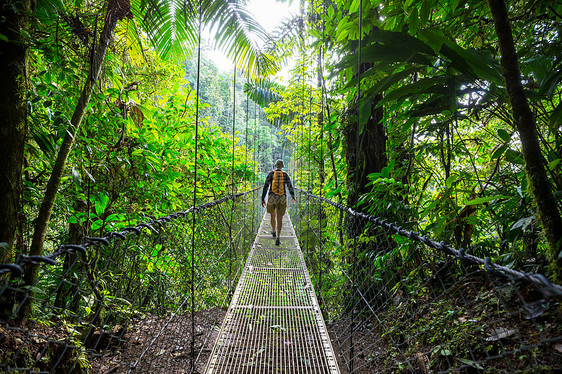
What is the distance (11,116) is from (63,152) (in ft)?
0.60

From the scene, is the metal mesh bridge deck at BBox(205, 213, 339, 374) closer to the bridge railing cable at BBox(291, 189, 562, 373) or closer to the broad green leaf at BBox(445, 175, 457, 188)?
the bridge railing cable at BBox(291, 189, 562, 373)

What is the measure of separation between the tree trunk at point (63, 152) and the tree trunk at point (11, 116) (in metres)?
0.11

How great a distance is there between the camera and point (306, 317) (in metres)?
1.65

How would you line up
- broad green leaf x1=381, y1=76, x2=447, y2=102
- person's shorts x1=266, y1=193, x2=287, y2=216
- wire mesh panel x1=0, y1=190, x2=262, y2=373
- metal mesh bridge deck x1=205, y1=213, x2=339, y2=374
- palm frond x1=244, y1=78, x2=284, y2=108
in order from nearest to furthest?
wire mesh panel x1=0, y1=190, x2=262, y2=373 → broad green leaf x1=381, y1=76, x2=447, y2=102 → metal mesh bridge deck x1=205, y1=213, x2=339, y2=374 → person's shorts x1=266, y1=193, x2=287, y2=216 → palm frond x1=244, y1=78, x2=284, y2=108

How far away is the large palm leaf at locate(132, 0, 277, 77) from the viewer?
1680 mm

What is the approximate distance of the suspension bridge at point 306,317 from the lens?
595 mm

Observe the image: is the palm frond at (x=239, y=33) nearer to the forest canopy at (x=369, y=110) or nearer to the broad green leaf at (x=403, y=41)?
the forest canopy at (x=369, y=110)

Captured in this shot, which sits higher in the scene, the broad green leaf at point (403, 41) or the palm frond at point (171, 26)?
the palm frond at point (171, 26)

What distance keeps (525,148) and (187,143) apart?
1981 mm

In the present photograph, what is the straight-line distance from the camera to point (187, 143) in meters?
2.14

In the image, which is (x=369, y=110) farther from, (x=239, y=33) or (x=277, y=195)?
(x=277, y=195)

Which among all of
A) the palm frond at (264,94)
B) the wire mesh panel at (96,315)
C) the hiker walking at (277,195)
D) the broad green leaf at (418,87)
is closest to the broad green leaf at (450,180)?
the broad green leaf at (418,87)

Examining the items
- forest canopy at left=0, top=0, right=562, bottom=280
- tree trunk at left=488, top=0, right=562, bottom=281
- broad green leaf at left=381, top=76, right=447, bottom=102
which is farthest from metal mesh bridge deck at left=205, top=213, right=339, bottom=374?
broad green leaf at left=381, top=76, right=447, bottom=102

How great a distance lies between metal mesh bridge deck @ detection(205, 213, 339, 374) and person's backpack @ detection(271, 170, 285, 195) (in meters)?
1.22
